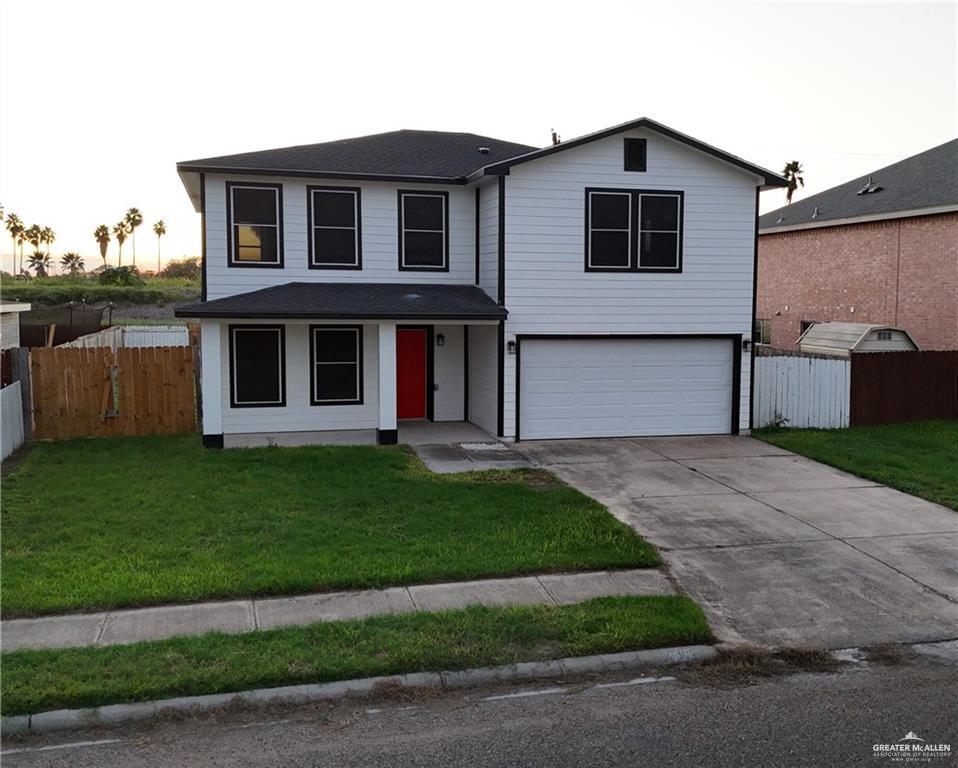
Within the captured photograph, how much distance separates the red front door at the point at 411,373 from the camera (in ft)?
63.4

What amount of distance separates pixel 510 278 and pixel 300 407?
15.9ft

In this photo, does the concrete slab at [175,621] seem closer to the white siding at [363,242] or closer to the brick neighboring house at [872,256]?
the white siding at [363,242]

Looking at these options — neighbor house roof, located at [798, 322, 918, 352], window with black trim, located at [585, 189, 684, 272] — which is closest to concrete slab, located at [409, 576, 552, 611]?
window with black trim, located at [585, 189, 684, 272]

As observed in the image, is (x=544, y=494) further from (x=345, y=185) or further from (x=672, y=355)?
(x=345, y=185)

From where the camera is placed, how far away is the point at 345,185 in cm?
1786

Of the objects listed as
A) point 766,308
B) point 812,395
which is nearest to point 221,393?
point 812,395

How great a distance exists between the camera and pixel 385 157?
19.0 m

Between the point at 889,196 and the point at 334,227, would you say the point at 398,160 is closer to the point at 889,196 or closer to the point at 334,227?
→ the point at 334,227

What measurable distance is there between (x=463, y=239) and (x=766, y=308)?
1723 cm

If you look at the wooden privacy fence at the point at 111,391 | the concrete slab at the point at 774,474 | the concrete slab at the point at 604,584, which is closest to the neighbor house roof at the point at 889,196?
the concrete slab at the point at 774,474

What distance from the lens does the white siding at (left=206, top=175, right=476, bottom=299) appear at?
56.8 feet

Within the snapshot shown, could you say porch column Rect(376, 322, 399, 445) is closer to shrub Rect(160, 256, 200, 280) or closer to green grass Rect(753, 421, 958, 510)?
green grass Rect(753, 421, 958, 510)

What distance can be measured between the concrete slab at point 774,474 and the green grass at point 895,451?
14.6 inches

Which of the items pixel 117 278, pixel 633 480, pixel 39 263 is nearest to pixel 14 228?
pixel 39 263
